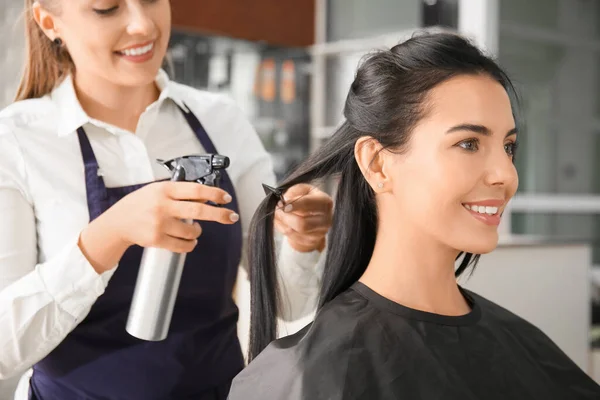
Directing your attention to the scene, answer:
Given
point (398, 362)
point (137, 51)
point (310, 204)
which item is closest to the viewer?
point (398, 362)

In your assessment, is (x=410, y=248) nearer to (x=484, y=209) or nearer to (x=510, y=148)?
(x=484, y=209)

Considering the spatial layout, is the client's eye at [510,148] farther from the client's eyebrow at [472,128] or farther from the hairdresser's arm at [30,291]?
the hairdresser's arm at [30,291]

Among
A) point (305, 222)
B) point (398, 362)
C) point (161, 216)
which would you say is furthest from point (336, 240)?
point (161, 216)

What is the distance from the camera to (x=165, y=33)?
151 centimetres

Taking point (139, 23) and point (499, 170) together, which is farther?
point (139, 23)

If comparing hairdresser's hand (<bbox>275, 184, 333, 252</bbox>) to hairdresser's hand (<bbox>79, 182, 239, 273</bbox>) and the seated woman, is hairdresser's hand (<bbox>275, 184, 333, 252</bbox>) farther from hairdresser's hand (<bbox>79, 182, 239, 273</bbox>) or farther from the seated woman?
hairdresser's hand (<bbox>79, 182, 239, 273</bbox>)

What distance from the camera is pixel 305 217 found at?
1.57 m

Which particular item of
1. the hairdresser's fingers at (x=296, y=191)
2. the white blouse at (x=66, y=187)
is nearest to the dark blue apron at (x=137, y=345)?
the white blouse at (x=66, y=187)

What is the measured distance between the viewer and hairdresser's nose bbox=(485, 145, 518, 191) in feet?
4.27

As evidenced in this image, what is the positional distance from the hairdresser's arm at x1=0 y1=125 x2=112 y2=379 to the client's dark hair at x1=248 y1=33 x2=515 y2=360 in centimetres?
33

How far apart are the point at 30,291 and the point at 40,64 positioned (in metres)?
0.53

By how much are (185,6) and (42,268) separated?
3.53 metres

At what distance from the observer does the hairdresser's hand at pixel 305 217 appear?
1.52 m

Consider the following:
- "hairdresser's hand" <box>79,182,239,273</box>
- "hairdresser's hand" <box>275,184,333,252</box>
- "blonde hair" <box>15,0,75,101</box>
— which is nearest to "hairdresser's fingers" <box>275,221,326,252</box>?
"hairdresser's hand" <box>275,184,333,252</box>
